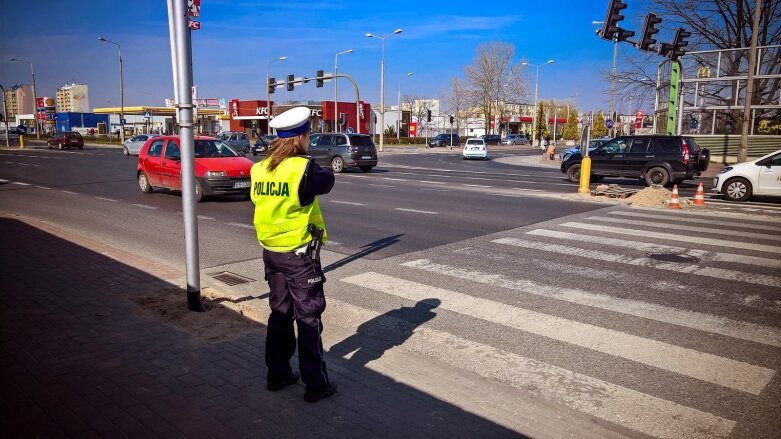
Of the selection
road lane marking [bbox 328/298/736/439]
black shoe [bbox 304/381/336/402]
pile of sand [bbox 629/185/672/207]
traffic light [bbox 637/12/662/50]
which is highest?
traffic light [bbox 637/12/662/50]

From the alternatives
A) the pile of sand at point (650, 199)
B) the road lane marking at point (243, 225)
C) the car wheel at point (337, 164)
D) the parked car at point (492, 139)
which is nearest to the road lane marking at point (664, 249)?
the road lane marking at point (243, 225)

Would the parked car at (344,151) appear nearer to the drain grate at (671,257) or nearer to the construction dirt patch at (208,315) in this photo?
the drain grate at (671,257)

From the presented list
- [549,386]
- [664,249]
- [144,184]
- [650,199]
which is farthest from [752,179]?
[144,184]

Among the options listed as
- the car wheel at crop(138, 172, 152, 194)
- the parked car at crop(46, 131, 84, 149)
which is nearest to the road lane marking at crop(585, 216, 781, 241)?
the car wheel at crop(138, 172, 152, 194)

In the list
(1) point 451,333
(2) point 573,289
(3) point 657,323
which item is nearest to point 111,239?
(1) point 451,333

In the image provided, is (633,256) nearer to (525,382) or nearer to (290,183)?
(525,382)

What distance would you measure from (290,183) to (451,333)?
237cm

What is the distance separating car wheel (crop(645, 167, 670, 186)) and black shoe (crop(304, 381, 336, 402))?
18254 mm

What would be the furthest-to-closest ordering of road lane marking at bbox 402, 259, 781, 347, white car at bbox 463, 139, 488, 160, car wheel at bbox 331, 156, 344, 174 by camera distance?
white car at bbox 463, 139, 488, 160, car wheel at bbox 331, 156, 344, 174, road lane marking at bbox 402, 259, 781, 347

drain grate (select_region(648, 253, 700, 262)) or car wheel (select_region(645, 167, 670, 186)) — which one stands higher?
car wheel (select_region(645, 167, 670, 186))

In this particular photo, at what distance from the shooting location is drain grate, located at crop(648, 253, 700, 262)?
7762 millimetres

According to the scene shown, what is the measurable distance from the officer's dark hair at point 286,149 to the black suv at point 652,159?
17699 millimetres

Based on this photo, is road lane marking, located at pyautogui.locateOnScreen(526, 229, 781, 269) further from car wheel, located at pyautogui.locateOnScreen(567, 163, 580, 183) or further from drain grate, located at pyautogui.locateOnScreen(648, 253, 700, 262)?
car wheel, located at pyautogui.locateOnScreen(567, 163, 580, 183)

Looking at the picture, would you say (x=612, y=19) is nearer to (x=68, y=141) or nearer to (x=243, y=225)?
(x=243, y=225)
